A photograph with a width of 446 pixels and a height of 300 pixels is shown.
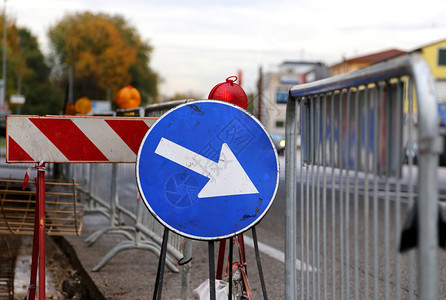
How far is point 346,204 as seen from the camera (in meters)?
2.51

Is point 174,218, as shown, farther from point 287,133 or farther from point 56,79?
point 56,79

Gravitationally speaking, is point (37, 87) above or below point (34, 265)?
above

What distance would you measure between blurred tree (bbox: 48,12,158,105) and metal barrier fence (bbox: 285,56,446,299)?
206 feet

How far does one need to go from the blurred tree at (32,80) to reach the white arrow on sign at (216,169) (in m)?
67.3

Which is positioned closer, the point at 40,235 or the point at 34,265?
the point at 40,235

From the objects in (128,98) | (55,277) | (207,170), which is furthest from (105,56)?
(207,170)

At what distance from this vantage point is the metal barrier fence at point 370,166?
1.79 meters

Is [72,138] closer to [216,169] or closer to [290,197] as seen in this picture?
[216,169]

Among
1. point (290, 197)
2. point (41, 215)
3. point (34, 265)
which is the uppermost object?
point (290, 197)

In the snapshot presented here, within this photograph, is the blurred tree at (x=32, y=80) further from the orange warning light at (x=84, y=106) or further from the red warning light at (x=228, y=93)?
the red warning light at (x=228, y=93)

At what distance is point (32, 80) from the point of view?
76625 millimetres

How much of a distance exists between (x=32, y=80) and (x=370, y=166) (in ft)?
259

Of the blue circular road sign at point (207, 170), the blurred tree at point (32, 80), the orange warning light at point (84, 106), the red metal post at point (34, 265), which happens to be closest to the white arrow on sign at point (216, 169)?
the blue circular road sign at point (207, 170)

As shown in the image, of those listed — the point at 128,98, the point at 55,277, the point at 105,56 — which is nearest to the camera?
the point at 55,277
